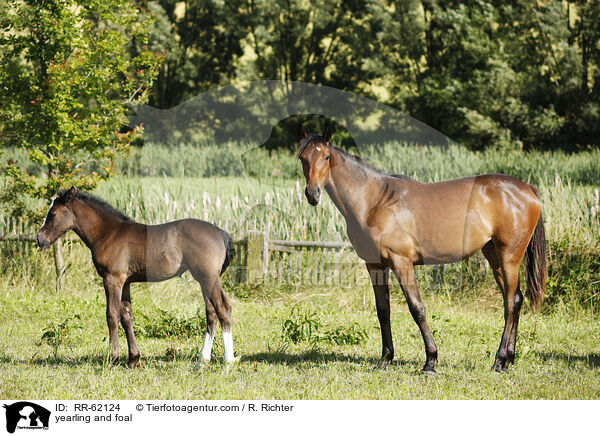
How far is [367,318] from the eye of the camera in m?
8.55

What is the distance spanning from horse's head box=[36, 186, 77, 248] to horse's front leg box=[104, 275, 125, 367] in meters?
0.65

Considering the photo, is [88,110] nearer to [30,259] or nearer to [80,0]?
[80,0]

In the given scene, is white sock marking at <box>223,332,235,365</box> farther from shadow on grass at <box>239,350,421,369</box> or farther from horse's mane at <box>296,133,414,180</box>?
horse's mane at <box>296,133,414,180</box>

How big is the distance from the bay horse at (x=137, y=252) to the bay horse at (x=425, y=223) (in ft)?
4.44

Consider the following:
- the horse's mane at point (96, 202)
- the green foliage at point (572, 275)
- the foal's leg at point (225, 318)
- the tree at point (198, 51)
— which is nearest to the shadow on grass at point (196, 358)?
the foal's leg at point (225, 318)

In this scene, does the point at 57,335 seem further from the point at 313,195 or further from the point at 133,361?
the point at 313,195

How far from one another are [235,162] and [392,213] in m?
13.5

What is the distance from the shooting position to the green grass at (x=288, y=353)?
5289 millimetres

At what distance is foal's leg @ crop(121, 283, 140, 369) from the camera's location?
584 centimetres

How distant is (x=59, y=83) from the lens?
28.5 ft

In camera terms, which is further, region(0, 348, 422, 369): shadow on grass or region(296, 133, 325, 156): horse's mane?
region(0, 348, 422, 369): shadow on grass

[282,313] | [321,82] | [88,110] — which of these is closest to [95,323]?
[282,313]
